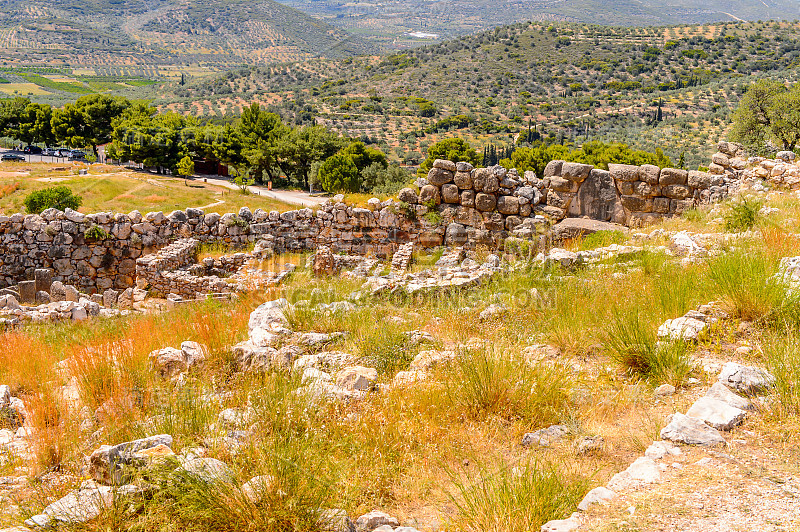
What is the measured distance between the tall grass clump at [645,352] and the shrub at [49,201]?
29.9 metres

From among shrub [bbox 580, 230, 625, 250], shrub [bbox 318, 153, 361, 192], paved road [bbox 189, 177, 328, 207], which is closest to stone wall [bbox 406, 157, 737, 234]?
shrub [bbox 580, 230, 625, 250]

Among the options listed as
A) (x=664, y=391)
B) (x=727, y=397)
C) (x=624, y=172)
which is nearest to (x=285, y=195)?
(x=624, y=172)

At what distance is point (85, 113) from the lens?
63.5 m

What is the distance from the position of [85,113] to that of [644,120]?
65.6 m

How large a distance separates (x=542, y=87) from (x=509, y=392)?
86963 mm

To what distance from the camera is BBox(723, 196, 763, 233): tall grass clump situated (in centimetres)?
942

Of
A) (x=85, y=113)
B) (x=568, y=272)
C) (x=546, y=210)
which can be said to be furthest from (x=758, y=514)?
(x=85, y=113)

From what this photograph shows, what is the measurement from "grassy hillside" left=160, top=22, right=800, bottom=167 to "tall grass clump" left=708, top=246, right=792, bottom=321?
4140 cm

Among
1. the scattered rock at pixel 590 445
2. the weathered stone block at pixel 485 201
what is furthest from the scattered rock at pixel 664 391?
the weathered stone block at pixel 485 201

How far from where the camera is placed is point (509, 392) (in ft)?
14.1

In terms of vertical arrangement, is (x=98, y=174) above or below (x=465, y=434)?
below

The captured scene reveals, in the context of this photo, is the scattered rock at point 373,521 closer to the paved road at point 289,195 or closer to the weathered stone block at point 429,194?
the weathered stone block at point 429,194

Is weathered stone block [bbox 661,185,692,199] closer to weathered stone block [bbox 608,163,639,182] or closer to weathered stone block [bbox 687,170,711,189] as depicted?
weathered stone block [bbox 687,170,711,189]

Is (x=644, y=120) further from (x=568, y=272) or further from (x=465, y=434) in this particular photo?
(x=465, y=434)
